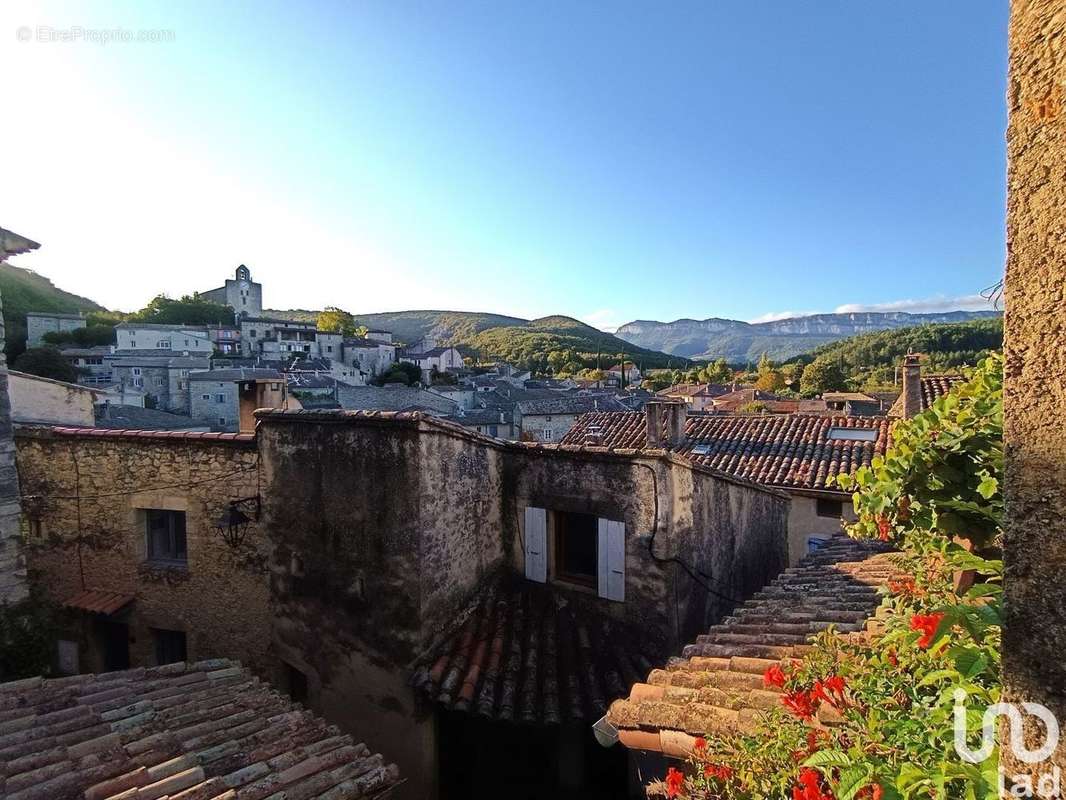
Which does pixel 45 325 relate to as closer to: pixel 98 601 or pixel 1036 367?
pixel 98 601

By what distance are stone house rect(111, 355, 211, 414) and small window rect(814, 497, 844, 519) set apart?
1936 inches

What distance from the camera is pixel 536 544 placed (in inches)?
324

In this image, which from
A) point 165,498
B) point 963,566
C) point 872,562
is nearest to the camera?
point 963,566

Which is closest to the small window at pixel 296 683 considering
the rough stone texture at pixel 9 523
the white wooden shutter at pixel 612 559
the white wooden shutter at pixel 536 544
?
the white wooden shutter at pixel 536 544

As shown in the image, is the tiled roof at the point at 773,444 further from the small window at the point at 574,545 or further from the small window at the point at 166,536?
the small window at the point at 166,536

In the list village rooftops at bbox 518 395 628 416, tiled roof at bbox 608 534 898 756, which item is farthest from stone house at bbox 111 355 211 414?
tiled roof at bbox 608 534 898 756

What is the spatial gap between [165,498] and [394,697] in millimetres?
4554

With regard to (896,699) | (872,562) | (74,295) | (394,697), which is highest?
(74,295)

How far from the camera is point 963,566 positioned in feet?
9.96

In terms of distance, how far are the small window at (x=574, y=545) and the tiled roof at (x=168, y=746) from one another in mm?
3822

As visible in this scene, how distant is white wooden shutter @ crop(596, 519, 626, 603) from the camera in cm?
740

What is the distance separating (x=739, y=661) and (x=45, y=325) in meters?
83.2

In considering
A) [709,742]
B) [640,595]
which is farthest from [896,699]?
[640,595]

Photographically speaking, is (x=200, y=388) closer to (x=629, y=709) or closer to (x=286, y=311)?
(x=629, y=709)
